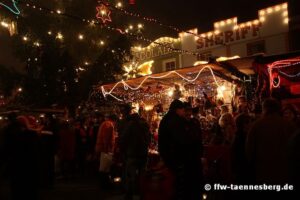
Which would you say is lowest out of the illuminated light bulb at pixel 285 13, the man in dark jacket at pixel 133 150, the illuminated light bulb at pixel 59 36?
the man in dark jacket at pixel 133 150

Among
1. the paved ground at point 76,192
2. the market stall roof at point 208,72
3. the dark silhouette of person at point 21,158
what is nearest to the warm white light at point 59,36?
the market stall roof at point 208,72

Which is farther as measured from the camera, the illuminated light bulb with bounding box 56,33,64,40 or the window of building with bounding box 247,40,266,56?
the window of building with bounding box 247,40,266,56

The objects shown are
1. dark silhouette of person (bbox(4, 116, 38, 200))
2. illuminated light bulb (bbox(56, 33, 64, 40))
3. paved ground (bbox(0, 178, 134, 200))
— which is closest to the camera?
dark silhouette of person (bbox(4, 116, 38, 200))

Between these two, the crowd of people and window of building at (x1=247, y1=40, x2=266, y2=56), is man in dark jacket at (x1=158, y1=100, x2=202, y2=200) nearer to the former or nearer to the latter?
the crowd of people

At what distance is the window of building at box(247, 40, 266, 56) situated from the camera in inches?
712

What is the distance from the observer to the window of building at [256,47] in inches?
712

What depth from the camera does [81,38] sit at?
18359 millimetres

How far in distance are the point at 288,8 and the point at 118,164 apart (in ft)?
39.8

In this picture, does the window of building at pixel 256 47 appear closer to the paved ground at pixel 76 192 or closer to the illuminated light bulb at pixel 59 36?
the illuminated light bulb at pixel 59 36

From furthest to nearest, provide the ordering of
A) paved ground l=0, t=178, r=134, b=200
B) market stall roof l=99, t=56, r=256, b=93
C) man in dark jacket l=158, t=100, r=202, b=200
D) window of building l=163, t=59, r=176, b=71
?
window of building l=163, t=59, r=176, b=71 → market stall roof l=99, t=56, r=256, b=93 → paved ground l=0, t=178, r=134, b=200 → man in dark jacket l=158, t=100, r=202, b=200

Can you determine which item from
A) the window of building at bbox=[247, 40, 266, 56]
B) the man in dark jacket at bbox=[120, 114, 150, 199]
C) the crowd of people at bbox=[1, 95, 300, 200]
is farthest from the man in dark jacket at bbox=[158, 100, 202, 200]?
the window of building at bbox=[247, 40, 266, 56]

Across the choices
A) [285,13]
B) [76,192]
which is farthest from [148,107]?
[285,13]

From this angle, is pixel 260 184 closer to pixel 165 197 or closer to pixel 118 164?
pixel 165 197

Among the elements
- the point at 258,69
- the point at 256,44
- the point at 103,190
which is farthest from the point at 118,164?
the point at 256,44
